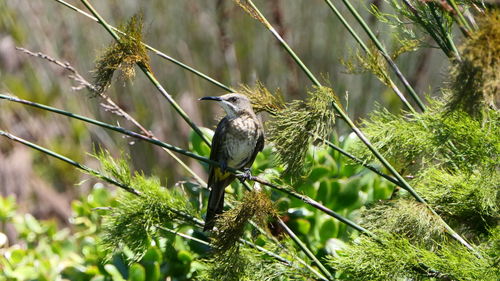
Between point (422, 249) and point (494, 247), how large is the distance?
217 mm

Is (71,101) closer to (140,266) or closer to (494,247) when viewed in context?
(140,266)

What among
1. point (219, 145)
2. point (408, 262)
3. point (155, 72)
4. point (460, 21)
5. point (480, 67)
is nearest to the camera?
point (480, 67)

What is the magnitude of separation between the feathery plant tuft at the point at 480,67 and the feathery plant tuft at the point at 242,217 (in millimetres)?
754

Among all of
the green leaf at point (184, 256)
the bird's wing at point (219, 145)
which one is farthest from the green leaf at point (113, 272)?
the bird's wing at point (219, 145)

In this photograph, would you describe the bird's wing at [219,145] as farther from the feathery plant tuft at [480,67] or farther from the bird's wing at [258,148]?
the feathery plant tuft at [480,67]

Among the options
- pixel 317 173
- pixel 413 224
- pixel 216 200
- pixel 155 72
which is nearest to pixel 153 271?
pixel 216 200

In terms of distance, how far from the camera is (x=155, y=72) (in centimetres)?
574

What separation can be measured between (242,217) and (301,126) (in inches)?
13.5

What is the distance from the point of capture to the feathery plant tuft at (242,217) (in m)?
2.31

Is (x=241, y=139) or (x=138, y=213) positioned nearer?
(x=138, y=213)

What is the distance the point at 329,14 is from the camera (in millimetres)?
5586

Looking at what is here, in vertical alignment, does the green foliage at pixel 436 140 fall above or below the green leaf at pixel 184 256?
below

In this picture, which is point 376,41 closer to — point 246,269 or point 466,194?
point 466,194

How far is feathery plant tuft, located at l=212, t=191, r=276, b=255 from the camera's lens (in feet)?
7.58
